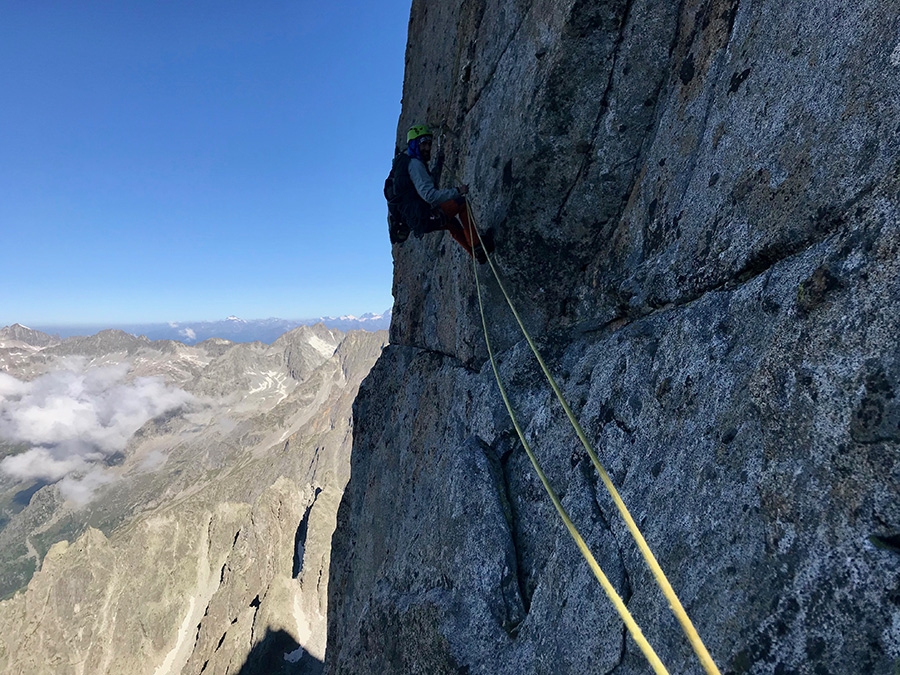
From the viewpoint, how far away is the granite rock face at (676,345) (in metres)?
3.25

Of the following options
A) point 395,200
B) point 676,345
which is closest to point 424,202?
point 395,200

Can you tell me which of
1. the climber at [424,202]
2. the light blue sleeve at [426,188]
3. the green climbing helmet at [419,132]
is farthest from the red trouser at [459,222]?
the green climbing helmet at [419,132]

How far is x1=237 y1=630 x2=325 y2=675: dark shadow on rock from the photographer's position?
75.6m

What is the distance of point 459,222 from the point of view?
10.3m

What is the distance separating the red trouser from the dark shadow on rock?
3557 inches

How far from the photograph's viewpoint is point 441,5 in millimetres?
13930

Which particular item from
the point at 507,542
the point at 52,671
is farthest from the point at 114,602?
the point at 507,542

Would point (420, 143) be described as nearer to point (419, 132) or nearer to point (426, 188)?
point (419, 132)

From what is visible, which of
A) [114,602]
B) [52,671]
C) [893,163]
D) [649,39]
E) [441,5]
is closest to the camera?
[893,163]

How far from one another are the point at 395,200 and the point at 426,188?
1.34 metres

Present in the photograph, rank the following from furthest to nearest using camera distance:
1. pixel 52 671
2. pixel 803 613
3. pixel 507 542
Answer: pixel 52 671, pixel 507 542, pixel 803 613

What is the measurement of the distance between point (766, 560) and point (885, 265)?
2364 millimetres

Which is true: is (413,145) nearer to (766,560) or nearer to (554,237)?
(554,237)

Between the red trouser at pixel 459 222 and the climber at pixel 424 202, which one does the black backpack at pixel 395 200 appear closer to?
the climber at pixel 424 202
